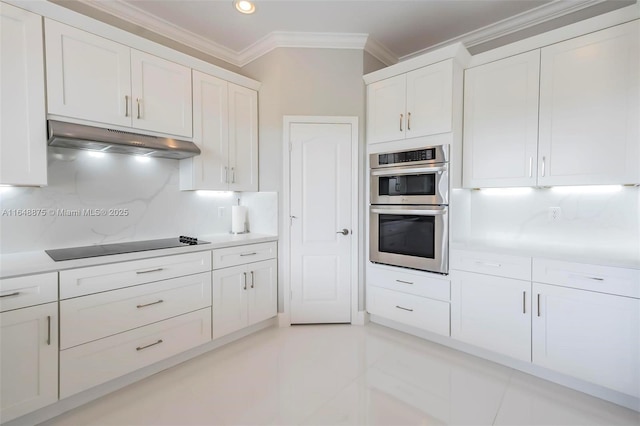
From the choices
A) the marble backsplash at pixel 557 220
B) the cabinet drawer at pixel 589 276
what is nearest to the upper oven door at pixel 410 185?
the marble backsplash at pixel 557 220

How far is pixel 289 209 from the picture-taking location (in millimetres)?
3006

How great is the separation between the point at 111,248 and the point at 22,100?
41.9 inches

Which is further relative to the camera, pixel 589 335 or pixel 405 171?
pixel 405 171

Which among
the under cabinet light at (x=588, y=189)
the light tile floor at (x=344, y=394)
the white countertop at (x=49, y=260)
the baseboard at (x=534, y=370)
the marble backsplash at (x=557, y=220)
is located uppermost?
the under cabinet light at (x=588, y=189)

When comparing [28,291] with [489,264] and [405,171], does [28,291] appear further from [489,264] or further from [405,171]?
[489,264]

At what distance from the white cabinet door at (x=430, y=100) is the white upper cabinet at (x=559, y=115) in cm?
26

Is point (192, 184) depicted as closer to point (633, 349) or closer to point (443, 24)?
point (443, 24)

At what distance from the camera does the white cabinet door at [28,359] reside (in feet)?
5.12

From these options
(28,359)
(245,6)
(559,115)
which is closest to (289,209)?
(245,6)

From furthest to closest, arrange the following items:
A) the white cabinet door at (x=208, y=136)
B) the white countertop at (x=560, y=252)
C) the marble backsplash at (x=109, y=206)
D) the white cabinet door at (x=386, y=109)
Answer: the white cabinet door at (x=386, y=109) → the white cabinet door at (x=208, y=136) → the marble backsplash at (x=109, y=206) → the white countertop at (x=560, y=252)

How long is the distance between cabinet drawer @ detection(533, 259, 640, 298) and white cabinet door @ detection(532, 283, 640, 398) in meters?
0.04

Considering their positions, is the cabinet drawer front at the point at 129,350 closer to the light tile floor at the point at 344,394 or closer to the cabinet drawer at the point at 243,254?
the light tile floor at the point at 344,394

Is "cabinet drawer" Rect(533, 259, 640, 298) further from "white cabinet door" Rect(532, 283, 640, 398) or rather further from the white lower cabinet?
the white lower cabinet

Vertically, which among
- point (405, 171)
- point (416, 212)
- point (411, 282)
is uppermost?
point (405, 171)
